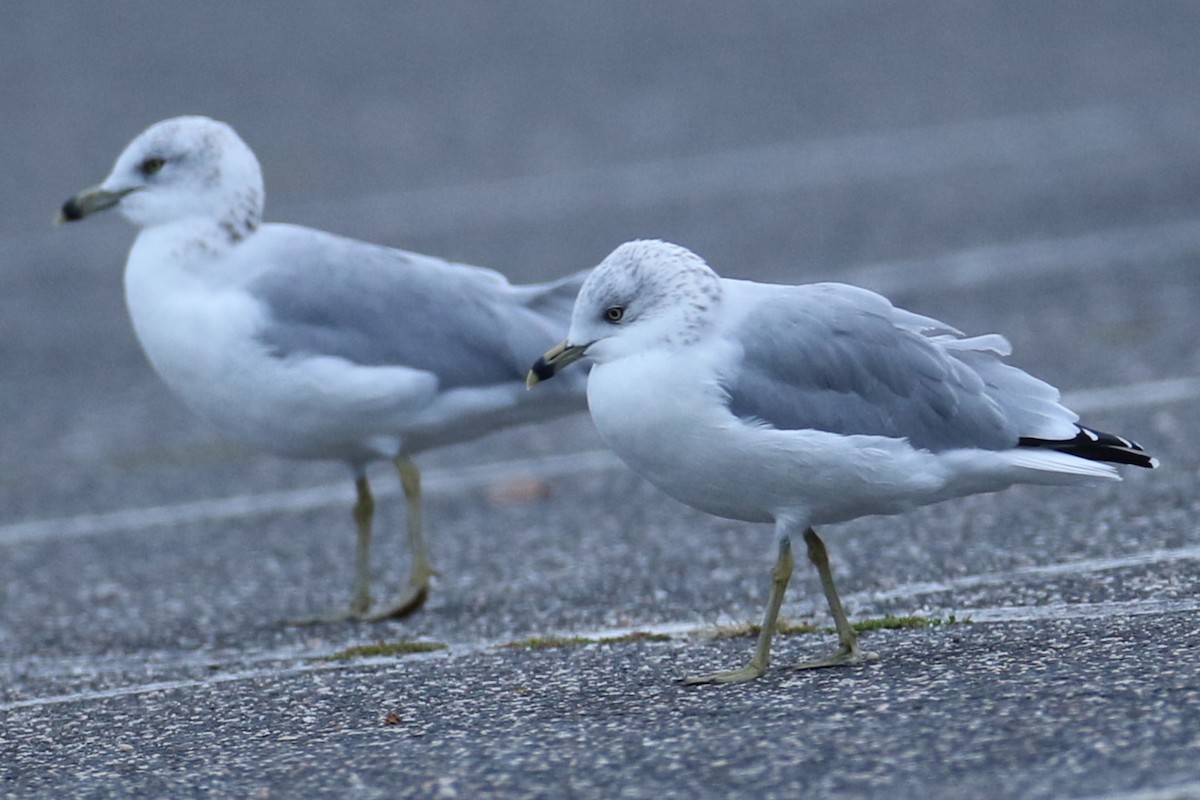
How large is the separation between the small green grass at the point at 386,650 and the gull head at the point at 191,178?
1.55 meters

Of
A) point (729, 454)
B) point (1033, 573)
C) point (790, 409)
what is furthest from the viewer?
point (1033, 573)

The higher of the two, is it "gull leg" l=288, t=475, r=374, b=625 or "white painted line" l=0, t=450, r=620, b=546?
"white painted line" l=0, t=450, r=620, b=546

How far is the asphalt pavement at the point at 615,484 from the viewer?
164 inches

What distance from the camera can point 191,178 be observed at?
6336 millimetres

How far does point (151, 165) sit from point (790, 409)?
288cm

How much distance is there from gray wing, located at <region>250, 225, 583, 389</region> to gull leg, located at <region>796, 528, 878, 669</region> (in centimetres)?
160

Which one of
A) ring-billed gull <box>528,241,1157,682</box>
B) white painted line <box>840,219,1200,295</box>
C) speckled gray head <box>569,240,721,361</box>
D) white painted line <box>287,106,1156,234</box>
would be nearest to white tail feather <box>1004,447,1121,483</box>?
ring-billed gull <box>528,241,1157,682</box>

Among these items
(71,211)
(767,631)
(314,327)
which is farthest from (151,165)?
(767,631)

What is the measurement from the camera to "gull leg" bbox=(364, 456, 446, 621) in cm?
605

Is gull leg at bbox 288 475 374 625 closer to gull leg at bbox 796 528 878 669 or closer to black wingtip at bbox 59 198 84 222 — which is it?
black wingtip at bbox 59 198 84 222

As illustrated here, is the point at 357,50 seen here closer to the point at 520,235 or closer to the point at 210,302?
the point at 520,235

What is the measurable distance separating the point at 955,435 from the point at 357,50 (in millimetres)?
16245

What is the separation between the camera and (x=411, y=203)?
47.1ft

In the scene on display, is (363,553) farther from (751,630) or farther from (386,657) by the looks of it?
(751,630)
